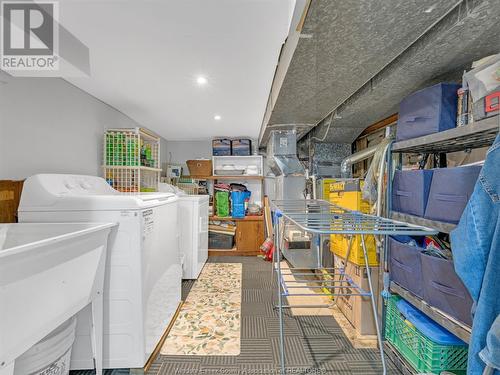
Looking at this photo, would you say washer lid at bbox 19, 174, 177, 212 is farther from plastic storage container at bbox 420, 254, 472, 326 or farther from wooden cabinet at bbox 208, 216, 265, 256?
wooden cabinet at bbox 208, 216, 265, 256

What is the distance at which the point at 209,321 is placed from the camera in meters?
2.15

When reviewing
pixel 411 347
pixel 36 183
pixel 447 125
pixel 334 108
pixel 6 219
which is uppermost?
pixel 334 108

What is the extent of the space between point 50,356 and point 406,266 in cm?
200

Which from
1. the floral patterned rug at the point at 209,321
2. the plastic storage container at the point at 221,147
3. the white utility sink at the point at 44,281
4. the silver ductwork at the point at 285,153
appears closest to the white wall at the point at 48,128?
the white utility sink at the point at 44,281

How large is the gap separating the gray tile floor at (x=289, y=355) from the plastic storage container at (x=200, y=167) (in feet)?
8.92

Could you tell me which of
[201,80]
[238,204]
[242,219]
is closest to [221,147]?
[238,204]

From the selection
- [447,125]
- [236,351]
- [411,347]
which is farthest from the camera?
[236,351]

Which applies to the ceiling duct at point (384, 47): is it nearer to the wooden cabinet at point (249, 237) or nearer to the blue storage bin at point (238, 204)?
the blue storage bin at point (238, 204)

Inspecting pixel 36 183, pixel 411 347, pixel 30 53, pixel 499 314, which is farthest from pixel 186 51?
pixel 411 347

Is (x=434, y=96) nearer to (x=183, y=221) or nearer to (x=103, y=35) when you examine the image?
(x=103, y=35)

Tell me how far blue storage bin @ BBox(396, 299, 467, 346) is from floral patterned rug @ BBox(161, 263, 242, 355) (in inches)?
46.5

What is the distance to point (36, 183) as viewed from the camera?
60.2 inches

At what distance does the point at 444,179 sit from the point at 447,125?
32 cm

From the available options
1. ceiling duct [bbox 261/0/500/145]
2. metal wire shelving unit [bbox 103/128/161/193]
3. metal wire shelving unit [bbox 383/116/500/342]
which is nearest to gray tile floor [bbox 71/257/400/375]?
metal wire shelving unit [bbox 383/116/500/342]
